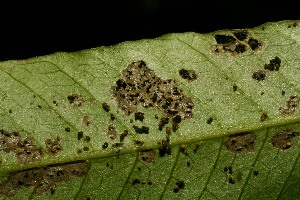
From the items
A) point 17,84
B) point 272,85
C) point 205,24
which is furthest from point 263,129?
point 205,24

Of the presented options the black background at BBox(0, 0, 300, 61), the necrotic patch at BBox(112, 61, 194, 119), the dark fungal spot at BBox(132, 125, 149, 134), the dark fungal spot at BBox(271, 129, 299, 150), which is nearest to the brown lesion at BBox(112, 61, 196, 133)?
the necrotic patch at BBox(112, 61, 194, 119)

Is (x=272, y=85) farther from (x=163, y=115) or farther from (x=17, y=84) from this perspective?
(x=17, y=84)

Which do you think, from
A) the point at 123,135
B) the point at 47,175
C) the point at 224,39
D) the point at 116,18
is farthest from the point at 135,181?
the point at 116,18

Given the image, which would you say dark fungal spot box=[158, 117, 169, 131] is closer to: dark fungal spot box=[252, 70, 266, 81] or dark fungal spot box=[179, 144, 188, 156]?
dark fungal spot box=[179, 144, 188, 156]

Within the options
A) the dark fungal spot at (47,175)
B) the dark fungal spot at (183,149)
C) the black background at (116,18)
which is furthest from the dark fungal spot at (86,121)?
the black background at (116,18)

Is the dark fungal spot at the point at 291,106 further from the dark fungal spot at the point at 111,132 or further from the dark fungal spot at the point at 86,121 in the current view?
the dark fungal spot at the point at 86,121
